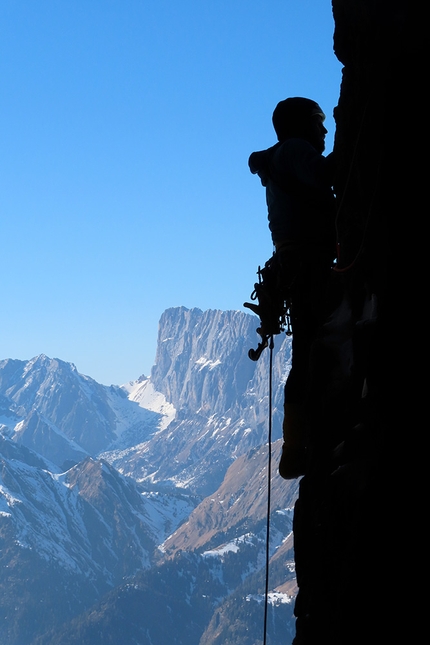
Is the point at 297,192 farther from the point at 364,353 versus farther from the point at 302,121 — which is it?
the point at 364,353

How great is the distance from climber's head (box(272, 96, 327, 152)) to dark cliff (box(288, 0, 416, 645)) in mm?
571

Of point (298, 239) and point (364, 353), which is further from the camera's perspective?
point (298, 239)

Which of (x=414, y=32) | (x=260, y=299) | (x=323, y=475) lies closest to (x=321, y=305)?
(x=260, y=299)

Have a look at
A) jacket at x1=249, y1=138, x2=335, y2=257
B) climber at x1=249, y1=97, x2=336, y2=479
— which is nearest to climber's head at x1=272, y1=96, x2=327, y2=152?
climber at x1=249, y1=97, x2=336, y2=479

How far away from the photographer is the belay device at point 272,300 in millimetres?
7500

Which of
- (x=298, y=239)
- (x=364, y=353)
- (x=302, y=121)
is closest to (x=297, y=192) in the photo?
(x=298, y=239)

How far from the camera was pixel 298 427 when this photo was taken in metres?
7.04

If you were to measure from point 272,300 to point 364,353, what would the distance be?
90.6 inches

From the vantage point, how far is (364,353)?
539 centimetres

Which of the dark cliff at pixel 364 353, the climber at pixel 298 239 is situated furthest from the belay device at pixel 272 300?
the dark cliff at pixel 364 353

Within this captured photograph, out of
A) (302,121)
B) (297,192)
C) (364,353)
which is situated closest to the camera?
(364,353)

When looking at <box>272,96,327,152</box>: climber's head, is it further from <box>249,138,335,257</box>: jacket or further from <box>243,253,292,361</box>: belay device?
<box>243,253,292,361</box>: belay device

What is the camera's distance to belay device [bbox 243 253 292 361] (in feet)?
24.6

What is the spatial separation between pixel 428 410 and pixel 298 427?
89.2 inches
